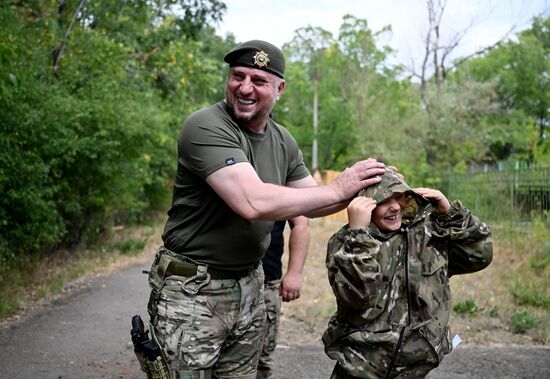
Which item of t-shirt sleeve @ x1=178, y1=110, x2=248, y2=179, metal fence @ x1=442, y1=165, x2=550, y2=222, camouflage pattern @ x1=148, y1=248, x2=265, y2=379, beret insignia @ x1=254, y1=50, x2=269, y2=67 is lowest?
metal fence @ x1=442, y1=165, x2=550, y2=222

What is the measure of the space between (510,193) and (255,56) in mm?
12853

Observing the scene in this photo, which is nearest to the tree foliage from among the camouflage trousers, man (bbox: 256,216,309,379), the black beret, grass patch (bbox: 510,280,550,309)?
man (bbox: 256,216,309,379)

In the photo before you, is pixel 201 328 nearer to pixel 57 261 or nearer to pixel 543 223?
pixel 57 261

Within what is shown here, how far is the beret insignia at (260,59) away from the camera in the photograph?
10.9 feet

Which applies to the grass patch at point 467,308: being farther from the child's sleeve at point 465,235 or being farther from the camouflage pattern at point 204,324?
the camouflage pattern at point 204,324

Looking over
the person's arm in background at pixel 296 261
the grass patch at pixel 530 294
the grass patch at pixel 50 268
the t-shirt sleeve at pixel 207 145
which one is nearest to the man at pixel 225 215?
the t-shirt sleeve at pixel 207 145

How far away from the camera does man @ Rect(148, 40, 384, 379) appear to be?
10.2 ft

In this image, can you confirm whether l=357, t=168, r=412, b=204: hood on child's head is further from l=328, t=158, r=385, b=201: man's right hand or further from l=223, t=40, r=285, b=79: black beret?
l=223, t=40, r=285, b=79: black beret

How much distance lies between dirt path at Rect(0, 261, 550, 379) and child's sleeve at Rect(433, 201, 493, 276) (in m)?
3.04

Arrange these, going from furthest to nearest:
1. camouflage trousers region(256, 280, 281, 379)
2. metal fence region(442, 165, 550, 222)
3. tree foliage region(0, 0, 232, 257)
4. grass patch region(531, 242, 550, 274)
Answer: metal fence region(442, 165, 550, 222) < grass patch region(531, 242, 550, 274) < tree foliage region(0, 0, 232, 257) < camouflage trousers region(256, 280, 281, 379)

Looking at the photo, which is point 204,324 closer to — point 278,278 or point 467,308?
point 278,278

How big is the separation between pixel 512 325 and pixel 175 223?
5.79 metres

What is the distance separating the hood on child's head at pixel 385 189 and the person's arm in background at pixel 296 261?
1448 mm

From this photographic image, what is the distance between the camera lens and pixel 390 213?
338 centimetres
